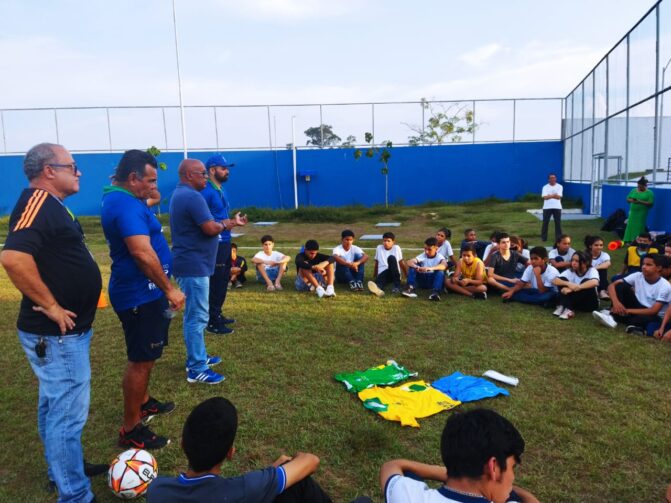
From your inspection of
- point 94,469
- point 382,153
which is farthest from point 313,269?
point 382,153

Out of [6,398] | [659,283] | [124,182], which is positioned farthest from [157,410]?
[659,283]

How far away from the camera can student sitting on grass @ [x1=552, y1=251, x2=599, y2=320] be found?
639cm

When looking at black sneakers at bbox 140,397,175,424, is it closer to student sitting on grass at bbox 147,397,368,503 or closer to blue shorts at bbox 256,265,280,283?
student sitting on grass at bbox 147,397,368,503

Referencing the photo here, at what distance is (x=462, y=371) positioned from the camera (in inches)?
181

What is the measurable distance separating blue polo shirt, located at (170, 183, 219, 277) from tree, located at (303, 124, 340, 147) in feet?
72.0

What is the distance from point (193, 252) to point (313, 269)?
389 centimetres

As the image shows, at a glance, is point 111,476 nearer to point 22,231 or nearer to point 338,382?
point 22,231

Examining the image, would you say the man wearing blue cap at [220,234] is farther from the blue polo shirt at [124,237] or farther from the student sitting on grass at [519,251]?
the student sitting on grass at [519,251]

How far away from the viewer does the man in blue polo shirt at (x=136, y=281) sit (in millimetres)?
3094

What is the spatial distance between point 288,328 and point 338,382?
1.74m

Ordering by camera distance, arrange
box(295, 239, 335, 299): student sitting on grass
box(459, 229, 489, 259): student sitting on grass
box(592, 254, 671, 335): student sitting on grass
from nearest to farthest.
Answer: box(592, 254, 671, 335): student sitting on grass
box(295, 239, 335, 299): student sitting on grass
box(459, 229, 489, 259): student sitting on grass

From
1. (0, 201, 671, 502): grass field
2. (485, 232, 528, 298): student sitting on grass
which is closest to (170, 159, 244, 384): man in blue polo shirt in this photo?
(0, 201, 671, 502): grass field

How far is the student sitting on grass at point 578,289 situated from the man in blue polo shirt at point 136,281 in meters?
4.94

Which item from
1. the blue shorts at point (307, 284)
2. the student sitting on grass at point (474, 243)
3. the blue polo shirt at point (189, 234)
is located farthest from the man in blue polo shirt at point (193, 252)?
the student sitting on grass at point (474, 243)
